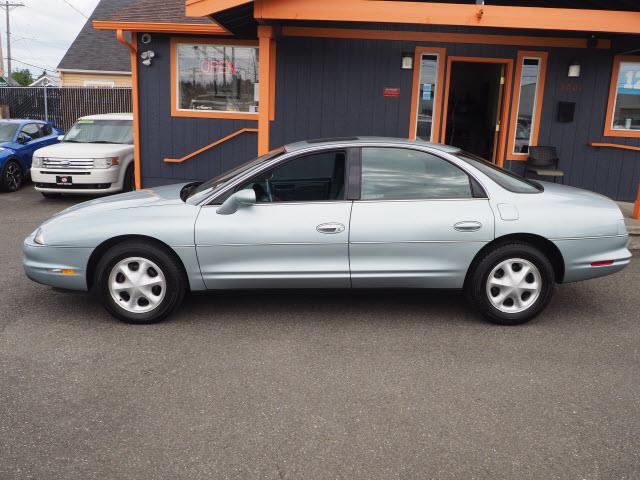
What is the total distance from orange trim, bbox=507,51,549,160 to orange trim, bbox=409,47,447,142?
3.87 feet

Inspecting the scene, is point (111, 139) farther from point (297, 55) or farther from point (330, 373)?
point (330, 373)

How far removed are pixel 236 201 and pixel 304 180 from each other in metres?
0.60

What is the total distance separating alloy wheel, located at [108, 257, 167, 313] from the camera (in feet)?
15.6

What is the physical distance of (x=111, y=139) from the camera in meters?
11.9

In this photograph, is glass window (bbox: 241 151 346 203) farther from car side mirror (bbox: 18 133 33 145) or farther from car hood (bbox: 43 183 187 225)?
car side mirror (bbox: 18 133 33 145)

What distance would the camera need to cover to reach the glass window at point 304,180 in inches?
193

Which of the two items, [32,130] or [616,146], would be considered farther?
[32,130]

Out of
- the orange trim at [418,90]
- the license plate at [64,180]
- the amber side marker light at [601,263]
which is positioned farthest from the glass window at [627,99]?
the license plate at [64,180]

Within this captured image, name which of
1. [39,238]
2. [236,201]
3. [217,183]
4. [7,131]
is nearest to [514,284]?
[236,201]

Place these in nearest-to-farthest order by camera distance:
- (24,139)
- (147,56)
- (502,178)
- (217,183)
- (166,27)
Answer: (502,178)
(217,183)
(166,27)
(147,56)
(24,139)

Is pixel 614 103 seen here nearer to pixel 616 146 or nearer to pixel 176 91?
pixel 616 146

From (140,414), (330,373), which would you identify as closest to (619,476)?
(330,373)

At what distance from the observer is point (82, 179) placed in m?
10.6

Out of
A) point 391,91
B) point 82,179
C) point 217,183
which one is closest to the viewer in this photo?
point 217,183
